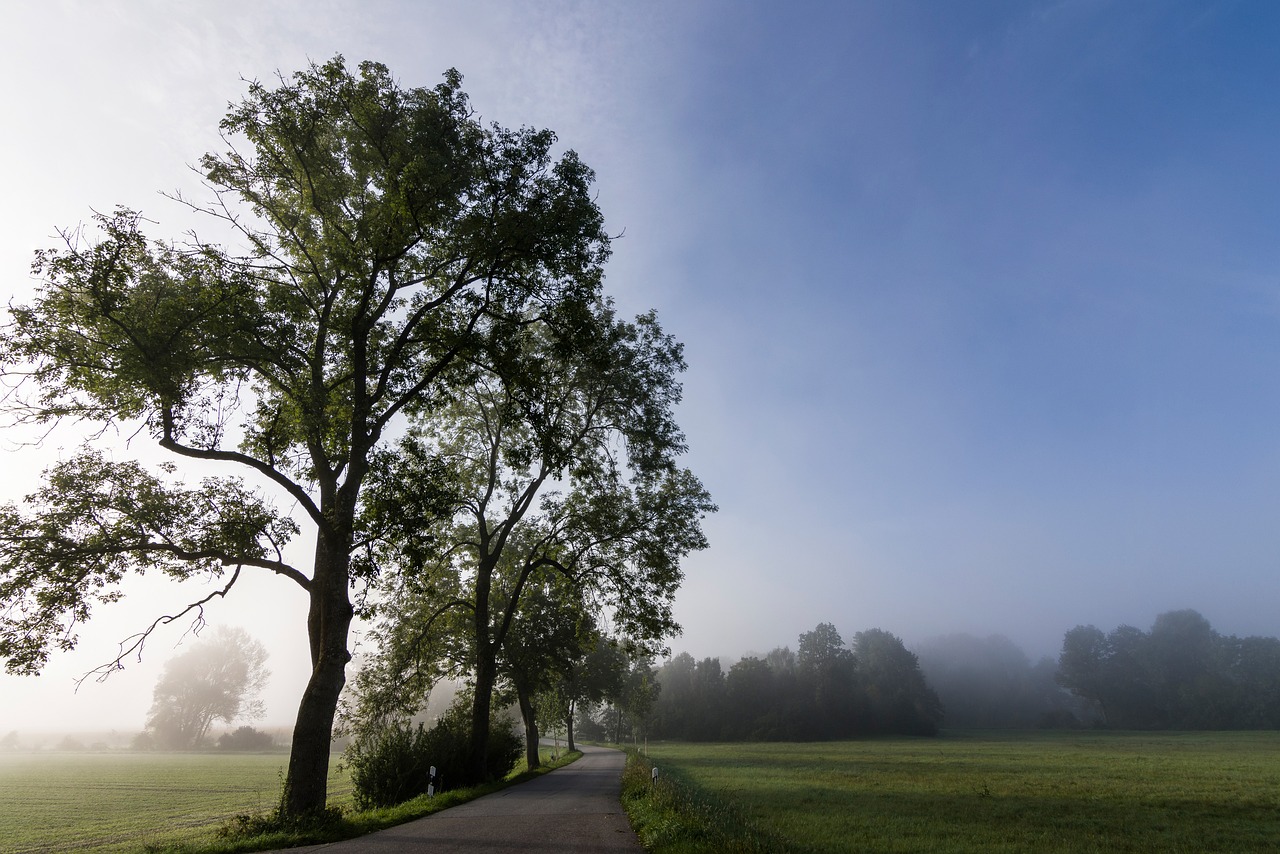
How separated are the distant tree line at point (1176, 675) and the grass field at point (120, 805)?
138m

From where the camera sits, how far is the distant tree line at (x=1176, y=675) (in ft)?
346

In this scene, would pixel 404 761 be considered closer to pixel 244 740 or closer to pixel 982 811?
pixel 982 811

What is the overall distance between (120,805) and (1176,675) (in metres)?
166

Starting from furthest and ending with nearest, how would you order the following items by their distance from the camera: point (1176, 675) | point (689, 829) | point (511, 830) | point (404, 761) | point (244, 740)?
point (1176, 675) < point (244, 740) < point (404, 761) < point (511, 830) < point (689, 829)

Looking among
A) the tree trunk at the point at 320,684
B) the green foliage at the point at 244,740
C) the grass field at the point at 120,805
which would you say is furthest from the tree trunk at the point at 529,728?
the green foliage at the point at 244,740

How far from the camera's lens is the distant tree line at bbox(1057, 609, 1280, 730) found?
346 ft

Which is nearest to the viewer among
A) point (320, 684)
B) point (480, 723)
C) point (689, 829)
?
point (689, 829)

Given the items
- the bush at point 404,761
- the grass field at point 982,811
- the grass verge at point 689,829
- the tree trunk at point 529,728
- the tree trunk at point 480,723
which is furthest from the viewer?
the tree trunk at point 529,728

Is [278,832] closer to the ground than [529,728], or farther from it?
closer to the ground

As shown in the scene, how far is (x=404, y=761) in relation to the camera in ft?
65.1

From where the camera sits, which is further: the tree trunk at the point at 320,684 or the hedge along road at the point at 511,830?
the tree trunk at the point at 320,684

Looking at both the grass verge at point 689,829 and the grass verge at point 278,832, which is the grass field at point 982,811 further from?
the grass verge at point 278,832

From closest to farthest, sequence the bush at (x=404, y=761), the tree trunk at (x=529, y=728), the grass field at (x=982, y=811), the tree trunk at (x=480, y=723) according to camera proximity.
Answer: the grass field at (x=982, y=811) < the bush at (x=404, y=761) < the tree trunk at (x=480, y=723) < the tree trunk at (x=529, y=728)

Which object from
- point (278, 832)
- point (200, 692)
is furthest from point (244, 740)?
point (278, 832)
